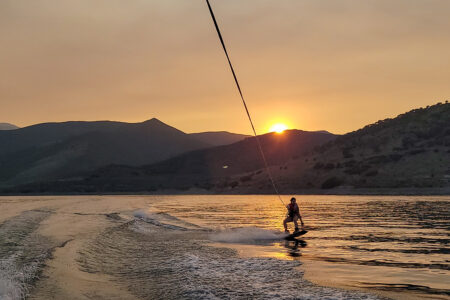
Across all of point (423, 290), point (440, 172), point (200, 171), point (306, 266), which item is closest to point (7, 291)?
point (306, 266)

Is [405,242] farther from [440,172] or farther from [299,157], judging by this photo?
[299,157]

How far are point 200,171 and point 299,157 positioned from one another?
52556 millimetres

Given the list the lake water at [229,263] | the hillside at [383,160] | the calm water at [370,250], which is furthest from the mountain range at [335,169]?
the lake water at [229,263]

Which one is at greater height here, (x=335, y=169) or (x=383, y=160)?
(x=383, y=160)

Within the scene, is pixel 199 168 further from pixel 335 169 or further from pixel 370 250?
pixel 370 250

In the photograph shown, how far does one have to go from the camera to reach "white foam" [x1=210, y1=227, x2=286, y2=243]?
76.2ft

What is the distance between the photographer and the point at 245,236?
945 inches

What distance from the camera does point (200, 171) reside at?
161375mm

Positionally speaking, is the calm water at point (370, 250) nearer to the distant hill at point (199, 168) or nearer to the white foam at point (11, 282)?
the white foam at point (11, 282)

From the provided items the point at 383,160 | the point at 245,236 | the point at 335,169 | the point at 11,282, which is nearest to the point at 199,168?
the point at 335,169

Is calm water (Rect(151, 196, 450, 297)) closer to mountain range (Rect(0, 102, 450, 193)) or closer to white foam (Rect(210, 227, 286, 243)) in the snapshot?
white foam (Rect(210, 227, 286, 243))

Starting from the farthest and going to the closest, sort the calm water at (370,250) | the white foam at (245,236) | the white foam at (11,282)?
the white foam at (245,236) → the calm water at (370,250) → the white foam at (11,282)

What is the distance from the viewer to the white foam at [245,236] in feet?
76.2

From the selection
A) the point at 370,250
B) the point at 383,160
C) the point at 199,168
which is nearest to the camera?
the point at 370,250
